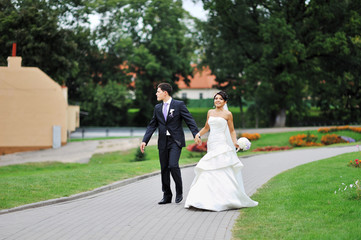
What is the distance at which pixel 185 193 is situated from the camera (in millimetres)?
11062

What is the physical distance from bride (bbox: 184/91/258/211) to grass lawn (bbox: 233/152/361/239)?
0.36 meters

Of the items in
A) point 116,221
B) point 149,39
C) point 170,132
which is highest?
point 149,39

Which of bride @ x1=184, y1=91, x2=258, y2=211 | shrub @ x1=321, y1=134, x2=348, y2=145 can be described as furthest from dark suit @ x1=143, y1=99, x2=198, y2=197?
shrub @ x1=321, y1=134, x2=348, y2=145

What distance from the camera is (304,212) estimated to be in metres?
7.93

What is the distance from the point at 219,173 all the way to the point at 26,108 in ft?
86.1

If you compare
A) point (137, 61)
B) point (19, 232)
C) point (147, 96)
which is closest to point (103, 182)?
point (19, 232)

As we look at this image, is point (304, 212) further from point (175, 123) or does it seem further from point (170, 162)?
point (175, 123)

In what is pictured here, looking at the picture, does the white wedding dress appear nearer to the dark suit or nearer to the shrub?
the dark suit

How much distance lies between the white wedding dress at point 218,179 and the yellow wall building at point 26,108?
81.6 ft

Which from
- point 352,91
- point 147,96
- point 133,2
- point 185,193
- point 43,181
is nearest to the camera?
point 185,193

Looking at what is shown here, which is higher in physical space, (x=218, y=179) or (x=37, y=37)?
(x=37, y=37)

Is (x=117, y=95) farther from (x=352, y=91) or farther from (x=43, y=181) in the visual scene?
(x=43, y=181)

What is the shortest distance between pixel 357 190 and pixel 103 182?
253 inches

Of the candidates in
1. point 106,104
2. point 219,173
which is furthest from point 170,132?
point 106,104
